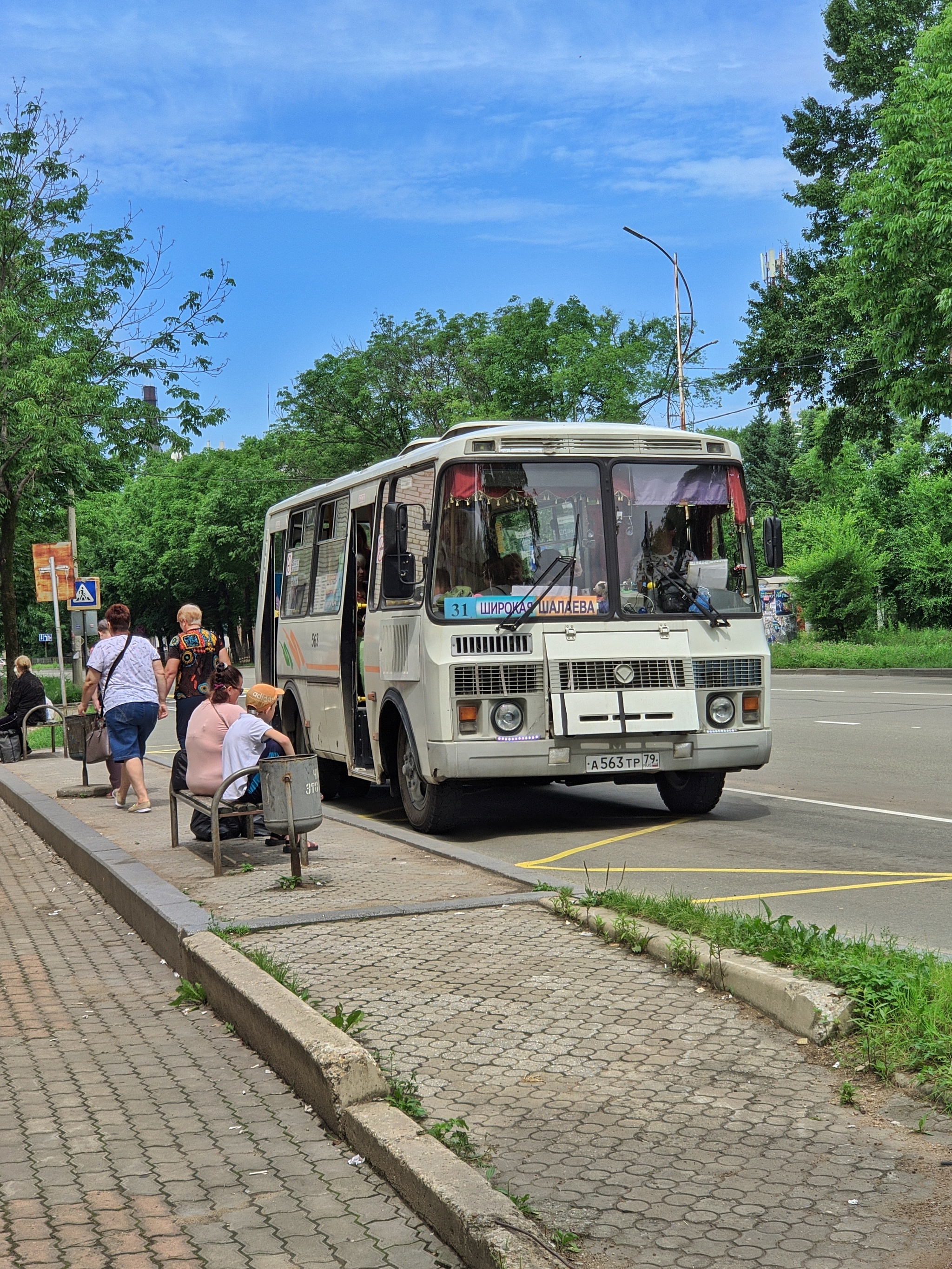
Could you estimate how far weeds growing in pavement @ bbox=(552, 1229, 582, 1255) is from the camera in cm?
339

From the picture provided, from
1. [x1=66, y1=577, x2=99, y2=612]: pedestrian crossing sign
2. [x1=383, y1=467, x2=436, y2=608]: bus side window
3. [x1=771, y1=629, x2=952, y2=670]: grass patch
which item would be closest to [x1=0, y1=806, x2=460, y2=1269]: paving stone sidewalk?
[x1=383, y1=467, x2=436, y2=608]: bus side window

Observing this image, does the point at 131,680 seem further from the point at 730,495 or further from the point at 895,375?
the point at 895,375

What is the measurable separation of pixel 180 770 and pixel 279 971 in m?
5.61

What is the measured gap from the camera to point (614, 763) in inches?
403

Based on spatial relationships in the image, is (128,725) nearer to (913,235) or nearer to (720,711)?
(720,711)

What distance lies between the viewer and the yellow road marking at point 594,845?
363 inches

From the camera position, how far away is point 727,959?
5.46 metres

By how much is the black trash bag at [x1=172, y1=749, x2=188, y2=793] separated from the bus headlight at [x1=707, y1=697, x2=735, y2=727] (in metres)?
3.94

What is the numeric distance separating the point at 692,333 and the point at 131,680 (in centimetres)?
3443

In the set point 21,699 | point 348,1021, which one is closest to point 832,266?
point 21,699

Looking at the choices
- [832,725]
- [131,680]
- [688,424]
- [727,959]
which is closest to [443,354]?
[688,424]

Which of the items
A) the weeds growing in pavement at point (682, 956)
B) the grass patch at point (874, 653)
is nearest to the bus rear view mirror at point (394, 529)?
the weeds growing in pavement at point (682, 956)

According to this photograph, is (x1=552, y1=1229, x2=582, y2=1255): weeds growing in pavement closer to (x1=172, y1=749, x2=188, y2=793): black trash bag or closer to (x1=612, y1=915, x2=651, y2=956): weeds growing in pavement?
(x1=612, y1=915, x2=651, y2=956): weeds growing in pavement

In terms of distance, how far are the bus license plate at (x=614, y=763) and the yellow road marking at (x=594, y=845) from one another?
0.49 metres
